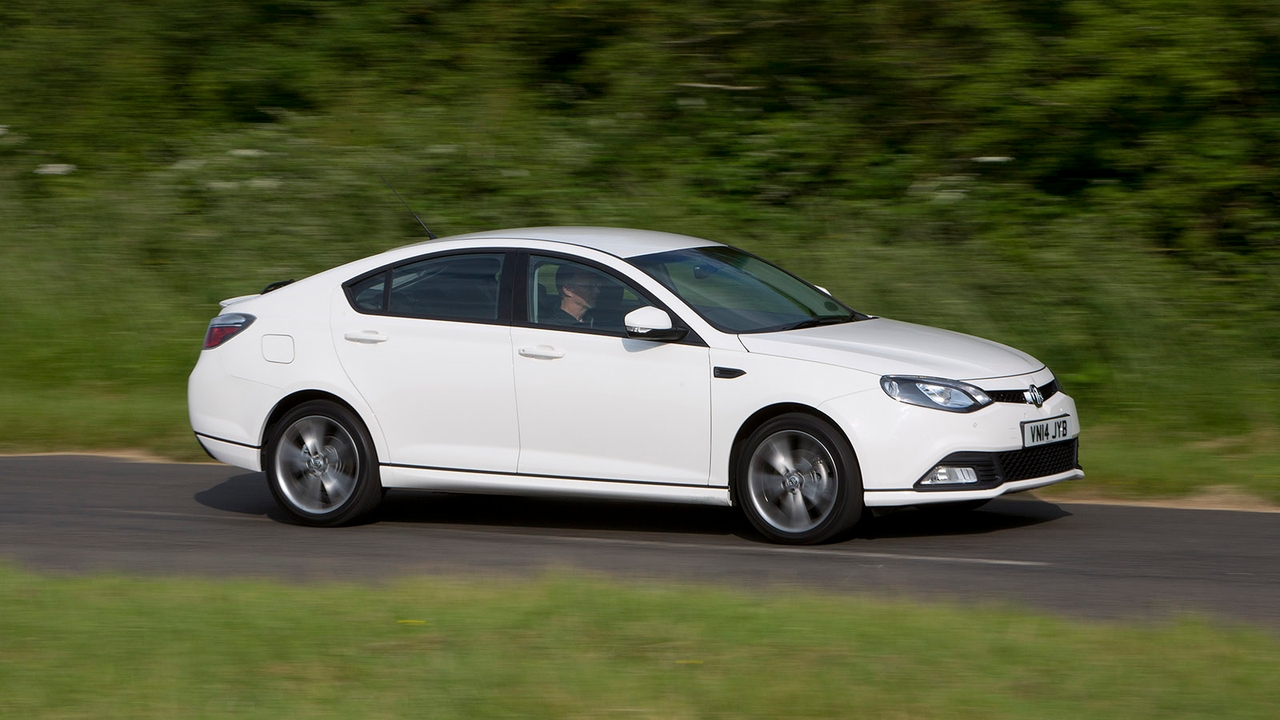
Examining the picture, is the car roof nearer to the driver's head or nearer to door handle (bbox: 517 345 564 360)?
the driver's head

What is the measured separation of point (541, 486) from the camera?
805 centimetres

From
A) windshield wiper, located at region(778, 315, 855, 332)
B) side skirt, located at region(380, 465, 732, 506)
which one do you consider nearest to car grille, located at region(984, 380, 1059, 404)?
windshield wiper, located at region(778, 315, 855, 332)

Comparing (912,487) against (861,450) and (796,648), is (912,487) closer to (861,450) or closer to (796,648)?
(861,450)

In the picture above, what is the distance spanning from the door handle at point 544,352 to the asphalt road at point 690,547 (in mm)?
953

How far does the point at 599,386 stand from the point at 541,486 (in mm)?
624

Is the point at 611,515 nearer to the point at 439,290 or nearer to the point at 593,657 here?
the point at 439,290

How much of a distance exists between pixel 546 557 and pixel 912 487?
5.86 feet

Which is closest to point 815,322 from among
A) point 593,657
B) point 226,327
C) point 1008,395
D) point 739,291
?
point 739,291

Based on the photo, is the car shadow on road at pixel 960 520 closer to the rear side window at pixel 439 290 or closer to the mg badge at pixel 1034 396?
the mg badge at pixel 1034 396

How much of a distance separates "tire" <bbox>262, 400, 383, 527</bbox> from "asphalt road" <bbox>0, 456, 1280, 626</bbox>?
138mm

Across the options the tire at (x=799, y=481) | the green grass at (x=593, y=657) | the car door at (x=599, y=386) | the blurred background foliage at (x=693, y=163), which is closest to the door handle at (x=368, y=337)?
the car door at (x=599, y=386)

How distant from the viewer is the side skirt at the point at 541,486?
25.5ft

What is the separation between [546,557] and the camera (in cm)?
757

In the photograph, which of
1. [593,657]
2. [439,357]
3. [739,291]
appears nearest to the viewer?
[593,657]
